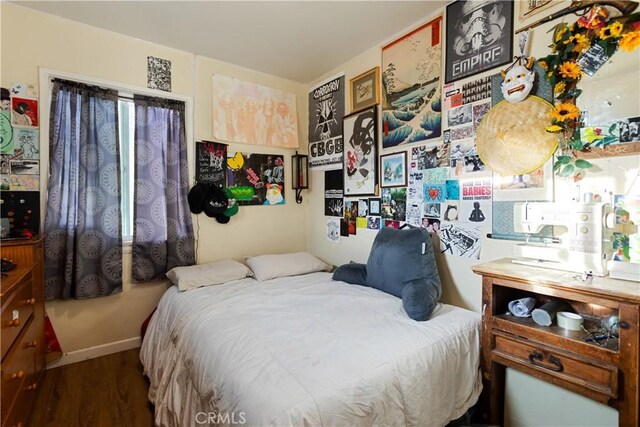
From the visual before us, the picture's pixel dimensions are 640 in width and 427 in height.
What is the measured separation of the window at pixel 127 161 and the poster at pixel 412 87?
83.0 inches

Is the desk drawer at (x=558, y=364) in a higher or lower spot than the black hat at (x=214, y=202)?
lower

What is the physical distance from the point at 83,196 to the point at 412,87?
2.62 meters

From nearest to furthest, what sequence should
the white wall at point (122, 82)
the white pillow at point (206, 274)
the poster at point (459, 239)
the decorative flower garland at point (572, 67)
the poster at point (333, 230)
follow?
the decorative flower garland at point (572, 67) < the poster at point (459, 239) < the white wall at point (122, 82) < the white pillow at point (206, 274) < the poster at point (333, 230)

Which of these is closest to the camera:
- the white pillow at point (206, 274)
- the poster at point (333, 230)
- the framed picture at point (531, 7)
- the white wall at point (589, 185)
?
the white wall at point (589, 185)

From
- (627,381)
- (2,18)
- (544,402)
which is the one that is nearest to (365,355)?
(544,402)

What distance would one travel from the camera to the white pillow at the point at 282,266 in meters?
2.52

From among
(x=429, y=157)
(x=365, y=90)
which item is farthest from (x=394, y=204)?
(x=365, y=90)

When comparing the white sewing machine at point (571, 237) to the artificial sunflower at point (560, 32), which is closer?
the white sewing machine at point (571, 237)

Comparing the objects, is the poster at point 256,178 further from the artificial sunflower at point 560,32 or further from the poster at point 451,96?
the artificial sunflower at point 560,32

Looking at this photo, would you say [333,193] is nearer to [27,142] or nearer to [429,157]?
[429,157]

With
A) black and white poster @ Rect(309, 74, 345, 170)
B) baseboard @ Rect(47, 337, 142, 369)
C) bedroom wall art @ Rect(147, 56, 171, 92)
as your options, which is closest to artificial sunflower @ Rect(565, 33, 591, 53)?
black and white poster @ Rect(309, 74, 345, 170)

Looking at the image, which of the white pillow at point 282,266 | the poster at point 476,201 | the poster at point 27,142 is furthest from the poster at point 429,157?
the poster at point 27,142

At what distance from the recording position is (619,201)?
134 cm

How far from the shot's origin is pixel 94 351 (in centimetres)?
239
